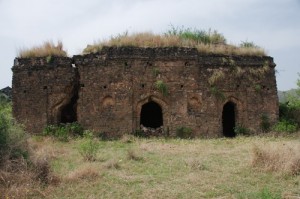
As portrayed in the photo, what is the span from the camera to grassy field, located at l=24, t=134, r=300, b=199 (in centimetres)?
723

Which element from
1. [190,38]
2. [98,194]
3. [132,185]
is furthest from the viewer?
[190,38]

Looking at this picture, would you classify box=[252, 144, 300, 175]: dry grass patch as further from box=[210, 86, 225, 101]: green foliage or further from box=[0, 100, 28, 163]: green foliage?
box=[210, 86, 225, 101]: green foliage

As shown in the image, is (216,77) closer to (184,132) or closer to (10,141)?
(184,132)

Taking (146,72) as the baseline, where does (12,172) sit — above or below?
below

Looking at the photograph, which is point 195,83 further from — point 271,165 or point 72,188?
point 72,188

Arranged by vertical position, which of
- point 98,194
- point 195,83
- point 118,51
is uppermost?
point 118,51

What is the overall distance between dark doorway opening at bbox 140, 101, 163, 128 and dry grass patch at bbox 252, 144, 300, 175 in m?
9.75

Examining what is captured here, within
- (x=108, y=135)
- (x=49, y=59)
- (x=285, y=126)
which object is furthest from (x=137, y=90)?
(x=285, y=126)

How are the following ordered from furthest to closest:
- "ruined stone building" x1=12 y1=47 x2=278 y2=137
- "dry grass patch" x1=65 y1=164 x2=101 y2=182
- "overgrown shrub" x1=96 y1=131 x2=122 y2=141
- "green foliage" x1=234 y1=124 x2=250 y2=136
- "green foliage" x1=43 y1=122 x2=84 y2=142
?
"green foliage" x1=234 y1=124 x2=250 y2=136 < "ruined stone building" x1=12 y1=47 x2=278 y2=137 < "overgrown shrub" x1=96 y1=131 x2=122 y2=141 < "green foliage" x1=43 y1=122 x2=84 y2=142 < "dry grass patch" x1=65 y1=164 x2=101 y2=182

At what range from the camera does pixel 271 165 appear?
844 centimetres

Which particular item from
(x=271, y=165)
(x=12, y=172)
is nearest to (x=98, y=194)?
(x=12, y=172)

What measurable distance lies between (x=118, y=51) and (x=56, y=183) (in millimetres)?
8900

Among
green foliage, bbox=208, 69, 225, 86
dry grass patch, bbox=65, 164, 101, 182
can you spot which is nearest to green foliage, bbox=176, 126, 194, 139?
green foliage, bbox=208, 69, 225, 86

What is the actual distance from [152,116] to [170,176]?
34.2ft
